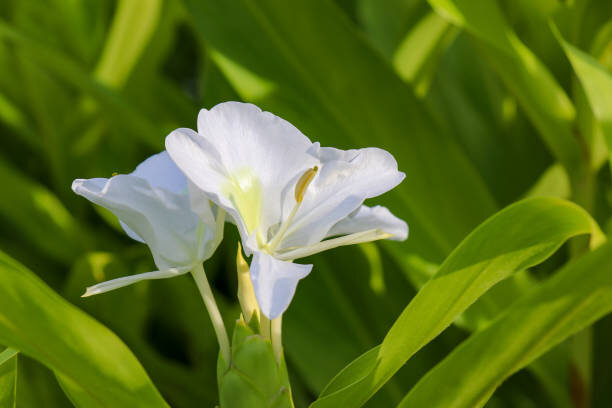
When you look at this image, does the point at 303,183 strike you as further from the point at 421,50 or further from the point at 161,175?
the point at 421,50

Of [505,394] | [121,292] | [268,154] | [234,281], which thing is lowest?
[505,394]

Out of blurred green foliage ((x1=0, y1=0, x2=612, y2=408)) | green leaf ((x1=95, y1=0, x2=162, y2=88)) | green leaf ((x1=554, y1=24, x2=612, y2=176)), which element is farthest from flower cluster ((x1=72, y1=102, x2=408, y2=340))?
green leaf ((x1=95, y1=0, x2=162, y2=88))

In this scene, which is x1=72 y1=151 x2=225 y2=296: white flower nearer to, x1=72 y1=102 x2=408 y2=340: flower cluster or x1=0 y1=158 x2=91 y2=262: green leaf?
x1=72 y1=102 x2=408 y2=340: flower cluster

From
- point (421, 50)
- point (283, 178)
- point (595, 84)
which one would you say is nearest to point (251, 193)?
point (283, 178)

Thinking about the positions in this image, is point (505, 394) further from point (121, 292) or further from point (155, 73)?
point (155, 73)

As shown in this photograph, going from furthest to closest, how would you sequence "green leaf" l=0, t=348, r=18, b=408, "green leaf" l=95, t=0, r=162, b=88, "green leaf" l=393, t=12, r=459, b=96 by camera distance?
"green leaf" l=95, t=0, r=162, b=88, "green leaf" l=393, t=12, r=459, b=96, "green leaf" l=0, t=348, r=18, b=408

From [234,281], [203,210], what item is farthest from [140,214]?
[234,281]
